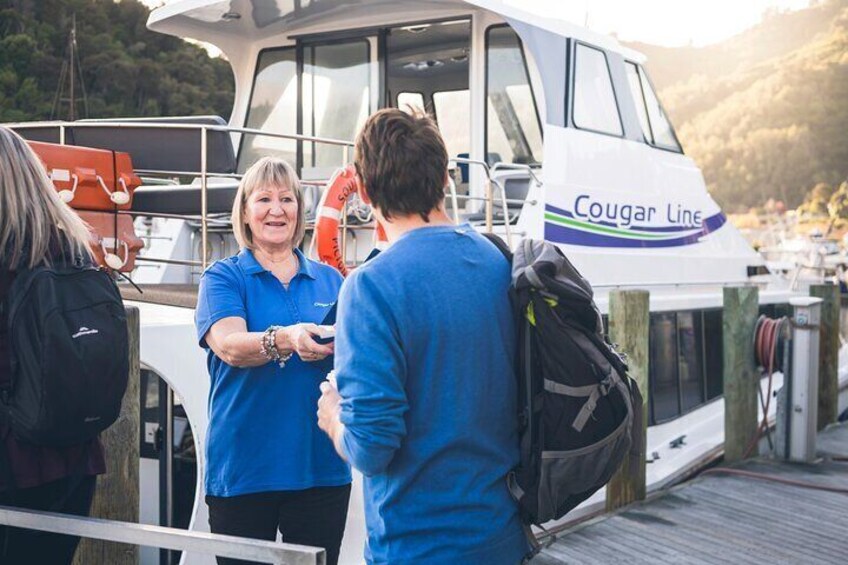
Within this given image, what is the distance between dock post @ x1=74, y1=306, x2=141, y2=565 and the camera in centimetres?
295

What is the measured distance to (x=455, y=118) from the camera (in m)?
7.57

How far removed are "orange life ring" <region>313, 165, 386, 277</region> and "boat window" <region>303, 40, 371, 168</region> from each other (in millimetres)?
3079

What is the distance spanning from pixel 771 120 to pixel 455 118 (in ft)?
309

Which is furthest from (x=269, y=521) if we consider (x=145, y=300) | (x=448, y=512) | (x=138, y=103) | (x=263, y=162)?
(x=138, y=103)

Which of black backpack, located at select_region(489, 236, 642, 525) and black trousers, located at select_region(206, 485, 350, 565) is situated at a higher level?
black backpack, located at select_region(489, 236, 642, 525)

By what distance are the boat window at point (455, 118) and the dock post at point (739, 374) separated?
7.50ft

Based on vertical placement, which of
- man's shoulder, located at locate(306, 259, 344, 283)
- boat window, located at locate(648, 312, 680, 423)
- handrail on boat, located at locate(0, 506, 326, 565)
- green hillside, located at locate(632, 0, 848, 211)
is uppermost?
green hillside, located at locate(632, 0, 848, 211)

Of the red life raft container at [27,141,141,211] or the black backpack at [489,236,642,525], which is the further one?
the red life raft container at [27,141,141,211]

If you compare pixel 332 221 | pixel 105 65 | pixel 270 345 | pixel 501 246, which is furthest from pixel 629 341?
pixel 105 65

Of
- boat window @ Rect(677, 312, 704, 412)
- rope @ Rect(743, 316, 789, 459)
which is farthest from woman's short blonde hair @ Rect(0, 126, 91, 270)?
boat window @ Rect(677, 312, 704, 412)

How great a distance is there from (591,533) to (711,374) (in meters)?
3.34

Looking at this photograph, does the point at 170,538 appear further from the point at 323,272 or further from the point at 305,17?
the point at 305,17

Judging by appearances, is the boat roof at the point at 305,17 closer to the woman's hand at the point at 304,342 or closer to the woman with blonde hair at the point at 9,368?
the woman's hand at the point at 304,342

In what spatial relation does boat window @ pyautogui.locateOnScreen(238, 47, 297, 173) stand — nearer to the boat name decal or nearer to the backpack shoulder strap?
the boat name decal
